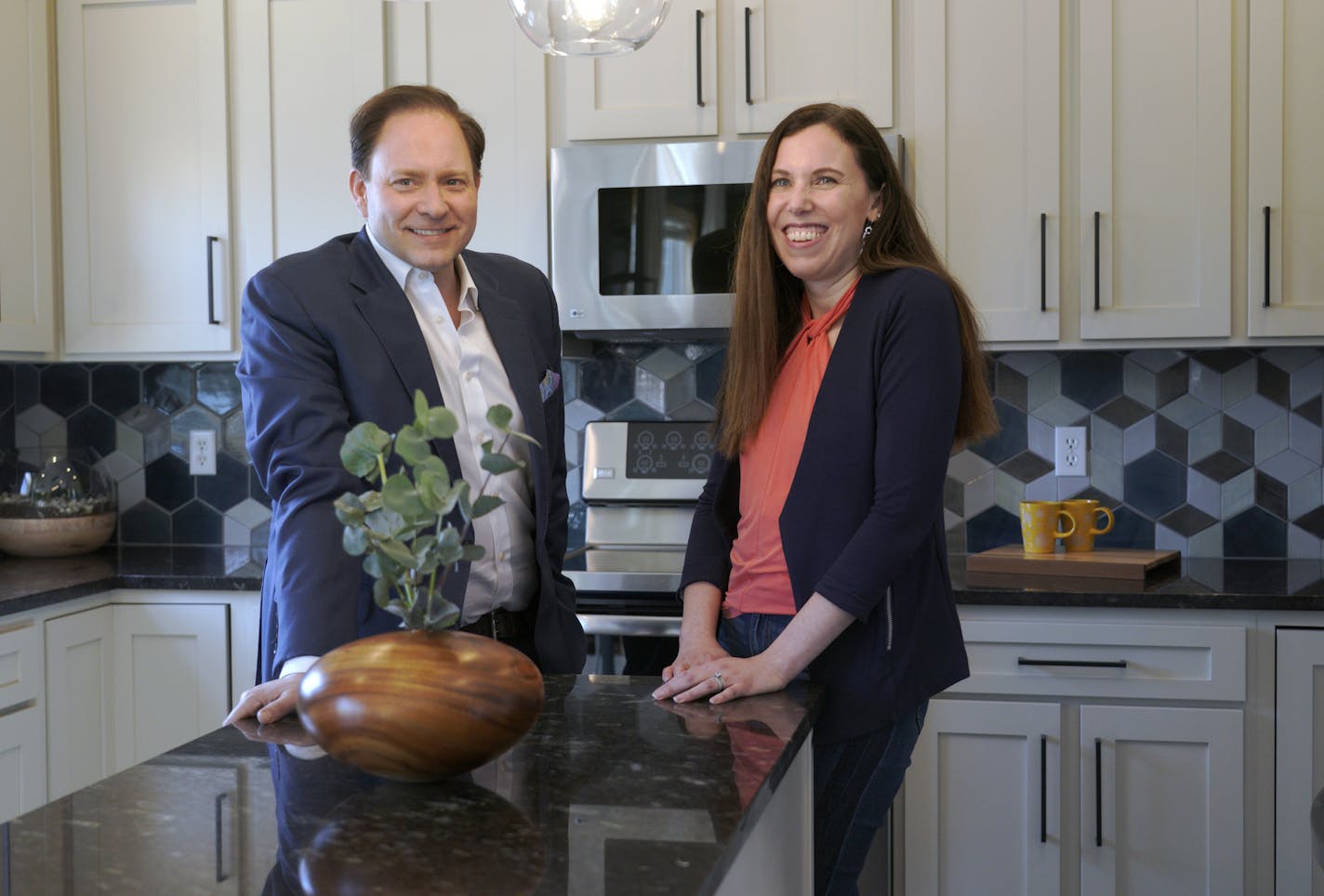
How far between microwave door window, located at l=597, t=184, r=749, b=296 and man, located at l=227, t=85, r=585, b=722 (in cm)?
98

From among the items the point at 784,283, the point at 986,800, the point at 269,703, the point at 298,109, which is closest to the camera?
the point at 269,703

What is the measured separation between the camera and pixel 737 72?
2.75 meters

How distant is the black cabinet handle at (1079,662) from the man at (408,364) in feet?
3.52

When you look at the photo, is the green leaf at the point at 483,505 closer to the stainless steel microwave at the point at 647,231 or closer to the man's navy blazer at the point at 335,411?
the man's navy blazer at the point at 335,411

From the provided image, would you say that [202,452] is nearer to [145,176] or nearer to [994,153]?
[145,176]

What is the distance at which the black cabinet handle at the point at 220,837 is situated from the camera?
867 millimetres

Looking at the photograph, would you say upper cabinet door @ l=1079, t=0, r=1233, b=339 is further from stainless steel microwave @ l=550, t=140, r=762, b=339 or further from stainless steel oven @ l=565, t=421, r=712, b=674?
stainless steel oven @ l=565, t=421, r=712, b=674

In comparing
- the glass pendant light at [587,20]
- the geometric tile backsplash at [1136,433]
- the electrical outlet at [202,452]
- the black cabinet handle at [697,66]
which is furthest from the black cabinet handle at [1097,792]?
the electrical outlet at [202,452]

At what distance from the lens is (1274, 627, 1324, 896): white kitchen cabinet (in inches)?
92.2

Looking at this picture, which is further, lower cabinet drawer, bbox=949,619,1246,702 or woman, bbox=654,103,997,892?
lower cabinet drawer, bbox=949,619,1246,702

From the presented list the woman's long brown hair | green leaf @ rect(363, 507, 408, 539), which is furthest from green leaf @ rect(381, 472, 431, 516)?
the woman's long brown hair

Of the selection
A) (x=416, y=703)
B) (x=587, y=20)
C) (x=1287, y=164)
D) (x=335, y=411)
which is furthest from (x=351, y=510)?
(x=1287, y=164)

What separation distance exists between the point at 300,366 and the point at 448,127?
365 millimetres

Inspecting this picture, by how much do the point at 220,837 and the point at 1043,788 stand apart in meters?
1.85
